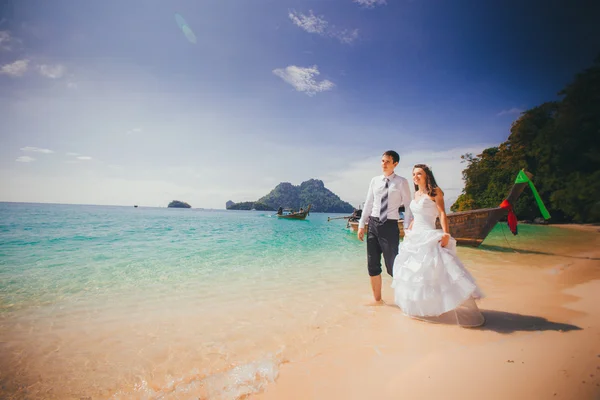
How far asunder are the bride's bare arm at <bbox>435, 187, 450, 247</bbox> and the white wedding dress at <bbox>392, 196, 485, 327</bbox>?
0.06 metres

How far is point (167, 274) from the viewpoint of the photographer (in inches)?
285

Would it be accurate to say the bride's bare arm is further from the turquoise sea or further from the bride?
the turquoise sea

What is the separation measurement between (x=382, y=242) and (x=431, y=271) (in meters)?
0.90

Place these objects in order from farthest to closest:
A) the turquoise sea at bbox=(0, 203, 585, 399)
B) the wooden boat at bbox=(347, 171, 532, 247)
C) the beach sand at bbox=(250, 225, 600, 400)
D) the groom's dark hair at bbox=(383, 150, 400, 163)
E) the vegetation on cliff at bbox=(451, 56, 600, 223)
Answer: the wooden boat at bbox=(347, 171, 532, 247), the groom's dark hair at bbox=(383, 150, 400, 163), the turquoise sea at bbox=(0, 203, 585, 399), the vegetation on cliff at bbox=(451, 56, 600, 223), the beach sand at bbox=(250, 225, 600, 400)

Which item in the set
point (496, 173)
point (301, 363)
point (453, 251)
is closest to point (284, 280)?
point (301, 363)

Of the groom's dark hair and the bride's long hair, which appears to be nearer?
the bride's long hair

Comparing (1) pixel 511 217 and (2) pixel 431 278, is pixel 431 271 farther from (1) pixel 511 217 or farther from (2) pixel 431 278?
(1) pixel 511 217

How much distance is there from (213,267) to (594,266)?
1293cm

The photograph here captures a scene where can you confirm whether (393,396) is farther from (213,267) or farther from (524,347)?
(213,267)

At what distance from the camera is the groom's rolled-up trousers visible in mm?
3951

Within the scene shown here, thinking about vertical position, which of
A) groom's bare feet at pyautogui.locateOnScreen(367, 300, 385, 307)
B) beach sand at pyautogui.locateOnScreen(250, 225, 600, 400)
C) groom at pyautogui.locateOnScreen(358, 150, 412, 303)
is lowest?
groom's bare feet at pyautogui.locateOnScreen(367, 300, 385, 307)

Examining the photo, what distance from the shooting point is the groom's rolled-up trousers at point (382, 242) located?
13.0 ft

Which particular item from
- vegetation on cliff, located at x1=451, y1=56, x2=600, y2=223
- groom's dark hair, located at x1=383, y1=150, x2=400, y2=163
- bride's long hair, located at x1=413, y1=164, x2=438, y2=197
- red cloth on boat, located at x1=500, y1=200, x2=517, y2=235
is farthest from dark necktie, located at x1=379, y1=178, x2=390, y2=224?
red cloth on boat, located at x1=500, y1=200, x2=517, y2=235

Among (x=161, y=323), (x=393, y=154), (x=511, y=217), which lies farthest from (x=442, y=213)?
(x=511, y=217)
